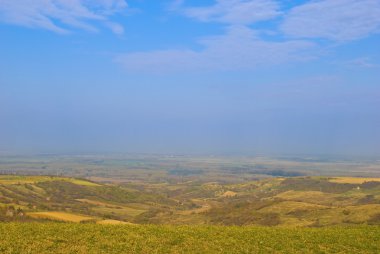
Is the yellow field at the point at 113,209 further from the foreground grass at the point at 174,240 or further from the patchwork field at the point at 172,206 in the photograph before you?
the foreground grass at the point at 174,240

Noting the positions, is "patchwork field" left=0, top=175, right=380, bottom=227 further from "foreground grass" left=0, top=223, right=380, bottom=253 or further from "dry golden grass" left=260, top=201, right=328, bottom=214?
"foreground grass" left=0, top=223, right=380, bottom=253

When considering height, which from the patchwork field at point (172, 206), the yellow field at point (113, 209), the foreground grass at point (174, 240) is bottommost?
the yellow field at point (113, 209)

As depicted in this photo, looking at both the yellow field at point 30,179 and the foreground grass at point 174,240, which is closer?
the foreground grass at point 174,240

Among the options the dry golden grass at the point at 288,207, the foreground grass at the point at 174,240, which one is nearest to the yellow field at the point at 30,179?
the dry golden grass at the point at 288,207

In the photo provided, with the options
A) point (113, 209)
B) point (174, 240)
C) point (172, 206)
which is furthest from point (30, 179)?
point (174, 240)

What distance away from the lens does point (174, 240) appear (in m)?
28.1

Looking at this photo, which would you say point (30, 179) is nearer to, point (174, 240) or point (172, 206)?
point (172, 206)

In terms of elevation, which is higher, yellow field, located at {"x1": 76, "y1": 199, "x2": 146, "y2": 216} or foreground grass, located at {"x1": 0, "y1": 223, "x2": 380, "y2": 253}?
foreground grass, located at {"x1": 0, "y1": 223, "x2": 380, "y2": 253}

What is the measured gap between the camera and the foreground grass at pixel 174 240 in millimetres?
25584

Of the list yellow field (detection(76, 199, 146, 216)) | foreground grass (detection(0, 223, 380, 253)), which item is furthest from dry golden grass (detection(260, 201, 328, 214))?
foreground grass (detection(0, 223, 380, 253))

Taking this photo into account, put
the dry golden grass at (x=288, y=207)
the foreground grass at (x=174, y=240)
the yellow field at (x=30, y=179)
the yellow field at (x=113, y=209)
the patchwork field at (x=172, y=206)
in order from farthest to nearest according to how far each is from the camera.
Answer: the yellow field at (x=30, y=179) → the yellow field at (x=113, y=209) → the dry golden grass at (x=288, y=207) → the patchwork field at (x=172, y=206) → the foreground grass at (x=174, y=240)

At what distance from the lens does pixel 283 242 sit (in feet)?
92.8

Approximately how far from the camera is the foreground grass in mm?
25584

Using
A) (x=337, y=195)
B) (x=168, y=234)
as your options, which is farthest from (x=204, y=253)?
(x=337, y=195)
